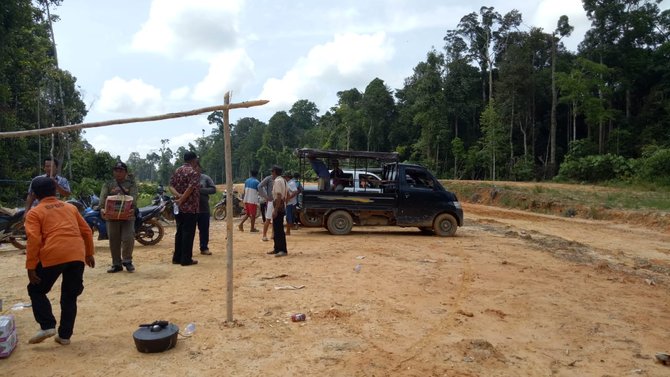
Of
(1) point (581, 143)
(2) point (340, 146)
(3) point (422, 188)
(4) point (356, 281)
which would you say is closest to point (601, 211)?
(3) point (422, 188)

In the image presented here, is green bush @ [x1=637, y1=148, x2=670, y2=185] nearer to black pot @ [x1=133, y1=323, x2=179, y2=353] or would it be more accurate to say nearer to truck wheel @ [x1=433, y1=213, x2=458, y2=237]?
truck wheel @ [x1=433, y1=213, x2=458, y2=237]

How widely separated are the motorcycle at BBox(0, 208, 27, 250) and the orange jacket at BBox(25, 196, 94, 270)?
19.0 ft

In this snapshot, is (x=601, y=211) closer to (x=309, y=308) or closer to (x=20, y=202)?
(x=309, y=308)

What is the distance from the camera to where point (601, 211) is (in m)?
17.7

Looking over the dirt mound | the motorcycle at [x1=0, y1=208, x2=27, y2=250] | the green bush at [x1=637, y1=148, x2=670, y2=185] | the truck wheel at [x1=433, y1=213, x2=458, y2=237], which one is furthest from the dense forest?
the truck wheel at [x1=433, y1=213, x2=458, y2=237]

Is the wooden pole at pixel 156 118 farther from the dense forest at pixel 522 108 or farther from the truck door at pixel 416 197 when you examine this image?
the dense forest at pixel 522 108

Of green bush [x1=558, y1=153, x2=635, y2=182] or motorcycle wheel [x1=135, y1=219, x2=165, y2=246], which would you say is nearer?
motorcycle wheel [x1=135, y1=219, x2=165, y2=246]

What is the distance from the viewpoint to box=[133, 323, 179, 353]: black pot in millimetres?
3949

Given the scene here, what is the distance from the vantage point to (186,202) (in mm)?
7359

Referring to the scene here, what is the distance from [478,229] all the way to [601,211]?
663 cm

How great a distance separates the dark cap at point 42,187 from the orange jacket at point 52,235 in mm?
47

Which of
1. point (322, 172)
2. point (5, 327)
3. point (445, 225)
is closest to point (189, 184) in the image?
point (5, 327)

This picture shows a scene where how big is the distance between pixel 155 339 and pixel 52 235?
131cm

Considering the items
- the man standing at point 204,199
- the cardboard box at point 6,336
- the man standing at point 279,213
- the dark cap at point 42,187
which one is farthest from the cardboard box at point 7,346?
the man standing at point 279,213
